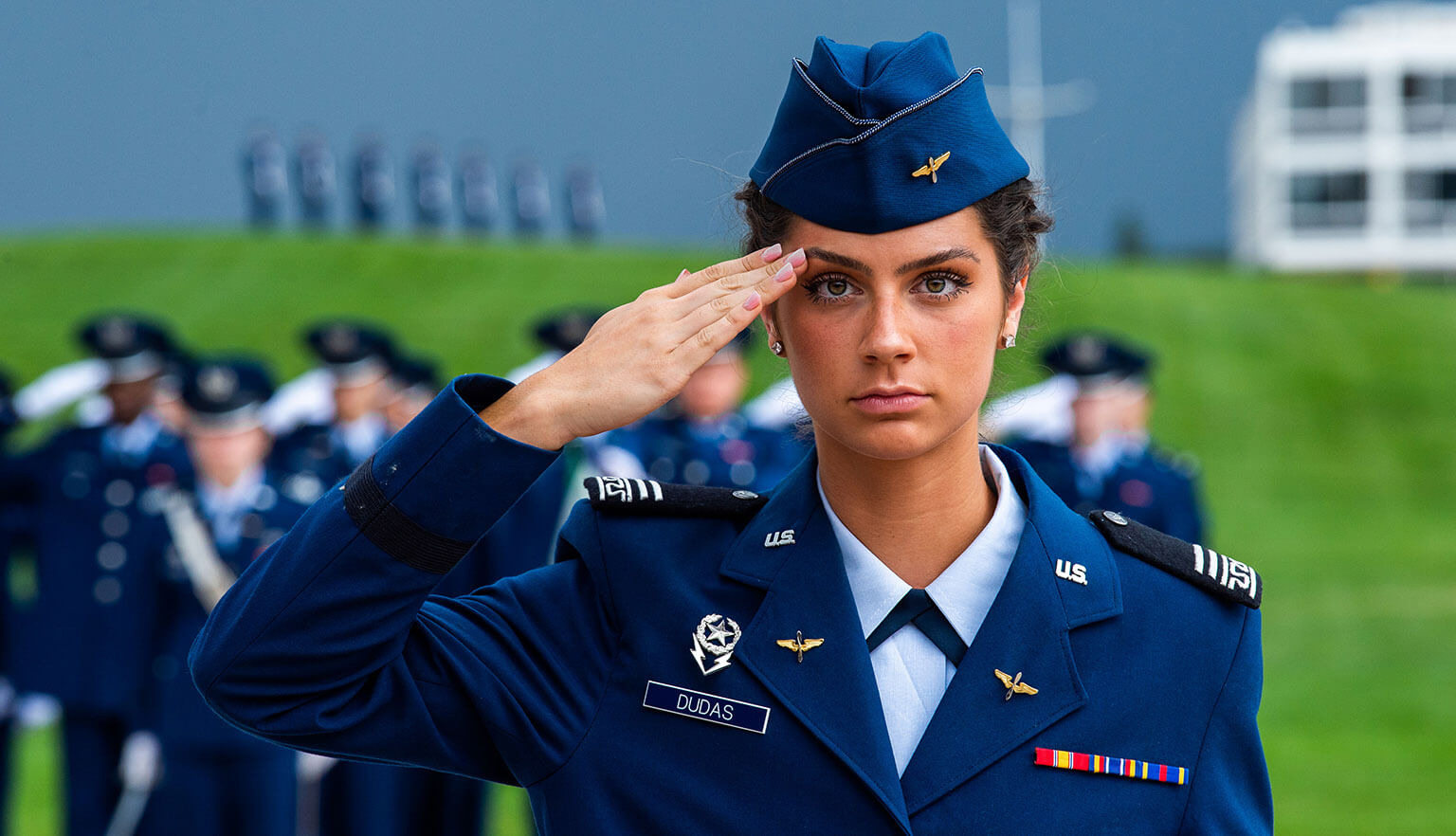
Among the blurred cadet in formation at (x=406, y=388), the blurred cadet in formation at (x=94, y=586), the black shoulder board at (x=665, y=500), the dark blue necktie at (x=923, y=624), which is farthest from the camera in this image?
the blurred cadet in formation at (x=406, y=388)

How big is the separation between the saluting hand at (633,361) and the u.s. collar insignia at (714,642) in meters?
0.34

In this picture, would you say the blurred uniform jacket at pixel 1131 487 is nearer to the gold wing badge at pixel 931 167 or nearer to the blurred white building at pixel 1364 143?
the gold wing badge at pixel 931 167

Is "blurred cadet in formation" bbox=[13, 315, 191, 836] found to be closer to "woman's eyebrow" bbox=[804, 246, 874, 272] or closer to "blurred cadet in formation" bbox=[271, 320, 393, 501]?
"blurred cadet in formation" bbox=[271, 320, 393, 501]

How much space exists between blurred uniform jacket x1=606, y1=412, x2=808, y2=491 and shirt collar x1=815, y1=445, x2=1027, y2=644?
5.87m

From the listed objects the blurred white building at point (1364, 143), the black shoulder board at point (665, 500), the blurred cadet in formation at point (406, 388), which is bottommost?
the blurred white building at point (1364, 143)

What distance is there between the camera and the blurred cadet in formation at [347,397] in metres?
9.18

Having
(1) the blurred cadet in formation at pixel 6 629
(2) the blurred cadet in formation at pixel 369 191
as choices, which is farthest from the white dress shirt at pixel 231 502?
(2) the blurred cadet in formation at pixel 369 191

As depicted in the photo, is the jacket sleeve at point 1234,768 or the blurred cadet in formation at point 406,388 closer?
the jacket sleeve at point 1234,768

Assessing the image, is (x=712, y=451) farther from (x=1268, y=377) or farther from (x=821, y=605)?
(x=1268, y=377)

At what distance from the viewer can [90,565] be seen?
774 centimetres

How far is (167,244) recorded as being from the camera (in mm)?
33906

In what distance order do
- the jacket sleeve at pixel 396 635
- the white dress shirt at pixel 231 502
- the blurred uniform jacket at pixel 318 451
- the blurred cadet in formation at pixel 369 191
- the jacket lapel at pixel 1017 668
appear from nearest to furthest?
the jacket sleeve at pixel 396 635
the jacket lapel at pixel 1017 668
the white dress shirt at pixel 231 502
the blurred uniform jacket at pixel 318 451
the blurred cadet in formation at pixel 369 191

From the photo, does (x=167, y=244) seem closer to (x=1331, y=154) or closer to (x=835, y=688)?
(x=835, y=688)

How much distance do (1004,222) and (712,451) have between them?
640 cm
